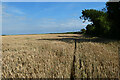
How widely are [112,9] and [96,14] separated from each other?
1905 cm

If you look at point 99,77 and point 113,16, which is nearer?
point 99,77

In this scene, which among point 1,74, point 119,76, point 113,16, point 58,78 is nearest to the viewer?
point 58,78

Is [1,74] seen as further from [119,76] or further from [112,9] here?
[112,9]

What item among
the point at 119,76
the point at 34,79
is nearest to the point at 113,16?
the point at 119,76

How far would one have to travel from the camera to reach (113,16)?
34.5 ft

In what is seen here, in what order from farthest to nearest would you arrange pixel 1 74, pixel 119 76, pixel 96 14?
1. pixel 96 14
2. pixel 1 74
3. pixel 119 76

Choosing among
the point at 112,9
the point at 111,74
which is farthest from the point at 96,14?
the point at 111,74

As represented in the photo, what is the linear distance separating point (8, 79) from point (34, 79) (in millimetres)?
436

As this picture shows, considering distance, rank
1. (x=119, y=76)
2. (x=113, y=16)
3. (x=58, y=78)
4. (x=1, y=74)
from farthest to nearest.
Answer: (x=113, y=16) < (x=1, y=74) < (x=119, y=76) < (x=58, y=78)

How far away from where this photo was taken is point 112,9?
1059cm

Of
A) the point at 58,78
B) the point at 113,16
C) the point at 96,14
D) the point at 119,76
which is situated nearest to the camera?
the point at 58,78

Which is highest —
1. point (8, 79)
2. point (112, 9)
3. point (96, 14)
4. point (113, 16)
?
point (96, 14)

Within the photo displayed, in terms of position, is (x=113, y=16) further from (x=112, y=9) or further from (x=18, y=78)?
(x=18, y=78)

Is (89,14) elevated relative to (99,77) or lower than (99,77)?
elevated
